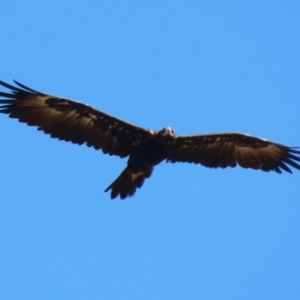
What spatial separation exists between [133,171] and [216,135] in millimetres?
1803

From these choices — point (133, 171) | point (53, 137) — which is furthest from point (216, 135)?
point (53, 137)

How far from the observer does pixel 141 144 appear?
17797 mm

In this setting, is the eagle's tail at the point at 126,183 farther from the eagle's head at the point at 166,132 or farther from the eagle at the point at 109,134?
the eagle's head at the point at 166,132

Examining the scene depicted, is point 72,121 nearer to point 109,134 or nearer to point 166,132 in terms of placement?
point 109,134

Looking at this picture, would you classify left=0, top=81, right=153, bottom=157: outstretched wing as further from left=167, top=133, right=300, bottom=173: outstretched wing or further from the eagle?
left=167, top=133, right=300, bottom=173: outstretched wing

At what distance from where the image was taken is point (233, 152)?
19.0 m

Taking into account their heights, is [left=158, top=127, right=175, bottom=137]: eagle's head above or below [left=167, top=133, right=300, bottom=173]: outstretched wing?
below

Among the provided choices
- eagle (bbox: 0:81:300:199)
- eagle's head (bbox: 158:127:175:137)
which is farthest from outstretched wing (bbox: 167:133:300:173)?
eagle's head (bbox: 158:127:175:137)

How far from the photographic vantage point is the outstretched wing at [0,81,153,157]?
57.3ft

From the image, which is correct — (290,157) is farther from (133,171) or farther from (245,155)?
(133,171)

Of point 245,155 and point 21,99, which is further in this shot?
point 245,155

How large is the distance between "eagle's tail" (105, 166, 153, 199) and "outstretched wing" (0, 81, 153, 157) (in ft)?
1.25

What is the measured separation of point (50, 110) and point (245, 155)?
12.6 feet

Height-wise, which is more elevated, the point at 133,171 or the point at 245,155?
the point at 245,155
